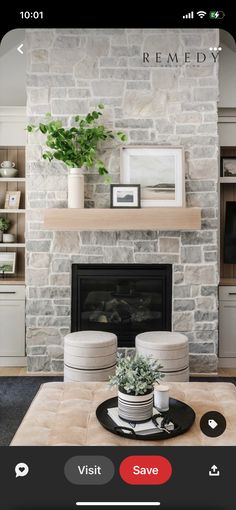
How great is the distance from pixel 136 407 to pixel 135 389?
50mm

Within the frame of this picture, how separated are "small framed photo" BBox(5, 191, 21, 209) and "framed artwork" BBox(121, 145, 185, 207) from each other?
85 cm

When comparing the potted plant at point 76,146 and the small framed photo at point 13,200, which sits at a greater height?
the potted plant at point 76,146

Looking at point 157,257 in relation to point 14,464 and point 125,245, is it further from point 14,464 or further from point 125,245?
point 14,464

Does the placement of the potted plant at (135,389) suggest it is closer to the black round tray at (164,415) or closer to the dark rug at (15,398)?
the black round tray at (164,415)

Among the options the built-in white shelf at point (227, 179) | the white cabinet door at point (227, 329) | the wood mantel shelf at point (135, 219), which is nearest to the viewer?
the wood mantel shelf at point (135, 219)

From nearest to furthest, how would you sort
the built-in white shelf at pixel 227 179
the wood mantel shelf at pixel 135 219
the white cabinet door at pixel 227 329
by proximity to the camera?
the wood mantel shelf at pixel 135 219
the white cabinet door at pixel 227 329
the built-in white shelf at pixel 227 179

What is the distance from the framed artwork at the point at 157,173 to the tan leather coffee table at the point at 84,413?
1221mm

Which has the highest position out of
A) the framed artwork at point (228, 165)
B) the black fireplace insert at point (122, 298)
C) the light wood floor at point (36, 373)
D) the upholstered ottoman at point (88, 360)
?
the framed artwork at point (228, 165)

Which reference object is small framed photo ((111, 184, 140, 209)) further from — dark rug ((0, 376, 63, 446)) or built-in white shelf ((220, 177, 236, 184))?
dark rug ((0, 376, 63, 446))

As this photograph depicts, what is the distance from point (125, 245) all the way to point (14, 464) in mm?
2157

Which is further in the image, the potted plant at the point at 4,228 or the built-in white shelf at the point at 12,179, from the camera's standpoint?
the potted plant at the point at 4,228

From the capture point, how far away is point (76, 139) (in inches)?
95.7

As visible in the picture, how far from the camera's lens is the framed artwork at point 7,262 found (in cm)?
290
